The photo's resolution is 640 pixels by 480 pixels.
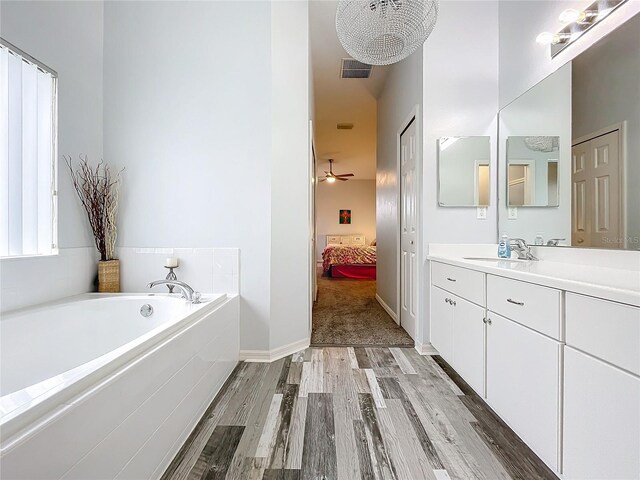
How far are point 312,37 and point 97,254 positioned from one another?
282cm

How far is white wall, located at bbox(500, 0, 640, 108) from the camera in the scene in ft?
5.59

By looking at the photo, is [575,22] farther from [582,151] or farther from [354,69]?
[354,69]

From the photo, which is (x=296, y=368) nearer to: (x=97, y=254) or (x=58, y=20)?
(x=97, y=254)

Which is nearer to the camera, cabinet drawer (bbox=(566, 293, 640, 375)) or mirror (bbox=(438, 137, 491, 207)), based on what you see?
cabinet drawer (bbox=(566, 293, 640, 375))

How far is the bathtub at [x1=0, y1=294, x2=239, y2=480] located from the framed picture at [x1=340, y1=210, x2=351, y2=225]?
24.2 feet

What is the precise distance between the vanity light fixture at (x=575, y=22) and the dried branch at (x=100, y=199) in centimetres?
312

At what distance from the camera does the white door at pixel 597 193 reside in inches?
56.9

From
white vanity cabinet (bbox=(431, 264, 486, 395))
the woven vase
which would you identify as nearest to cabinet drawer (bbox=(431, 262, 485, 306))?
white vanity cabinet (bbox=(431, 264, 486, 395))

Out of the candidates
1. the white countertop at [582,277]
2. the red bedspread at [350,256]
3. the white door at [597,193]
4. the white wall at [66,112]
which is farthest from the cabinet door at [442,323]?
the red bedspread at [350,256]

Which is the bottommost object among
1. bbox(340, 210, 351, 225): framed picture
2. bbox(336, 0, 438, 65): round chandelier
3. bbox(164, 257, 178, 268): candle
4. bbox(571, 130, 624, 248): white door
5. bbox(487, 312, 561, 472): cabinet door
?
bbox(487, 312, 561, 472): cabinet door

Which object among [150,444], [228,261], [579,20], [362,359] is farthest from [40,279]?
[579,20]

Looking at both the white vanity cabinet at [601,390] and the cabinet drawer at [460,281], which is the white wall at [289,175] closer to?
the cabinet drawer at [460,281]

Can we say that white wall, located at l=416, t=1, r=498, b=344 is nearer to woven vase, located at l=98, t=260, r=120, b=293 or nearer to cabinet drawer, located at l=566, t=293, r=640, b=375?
cabinet drawer, located at l=566, t=293, r=640, b=375

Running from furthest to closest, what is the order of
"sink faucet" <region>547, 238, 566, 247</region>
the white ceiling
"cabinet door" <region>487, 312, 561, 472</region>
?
the white ceiling, "sink faucet" <region>547, 238, 566, 247</region>, "cabinet door" <region>487, 312, 561, 472</region>
